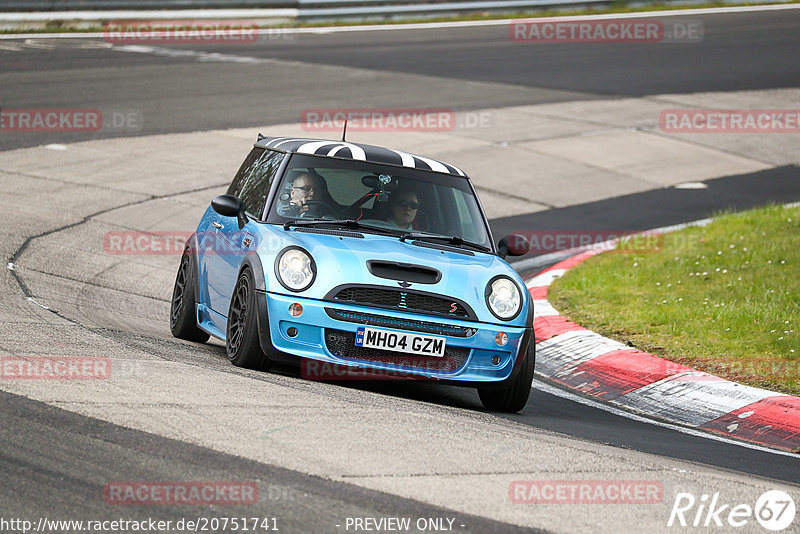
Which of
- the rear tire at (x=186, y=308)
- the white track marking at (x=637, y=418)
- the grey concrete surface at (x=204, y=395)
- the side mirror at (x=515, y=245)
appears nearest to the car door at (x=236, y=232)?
the rear tire at (x=186, y=308)

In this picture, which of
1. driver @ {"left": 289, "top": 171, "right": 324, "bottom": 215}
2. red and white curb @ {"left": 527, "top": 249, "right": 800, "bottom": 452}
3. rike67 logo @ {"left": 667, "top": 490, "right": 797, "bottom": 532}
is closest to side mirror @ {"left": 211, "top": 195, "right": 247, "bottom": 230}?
driver @ {"left": 289, "top": 171, "right": 324, "bottom": 215}

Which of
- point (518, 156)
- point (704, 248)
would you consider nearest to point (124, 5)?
point (518, 156)

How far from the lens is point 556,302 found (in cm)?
1016

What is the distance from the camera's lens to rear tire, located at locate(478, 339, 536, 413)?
270 inches

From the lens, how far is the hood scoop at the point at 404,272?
6648mm

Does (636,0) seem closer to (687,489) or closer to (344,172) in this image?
(344,172)

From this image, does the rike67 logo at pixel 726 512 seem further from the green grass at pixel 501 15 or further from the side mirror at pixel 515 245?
the green grass at pixel 501 15

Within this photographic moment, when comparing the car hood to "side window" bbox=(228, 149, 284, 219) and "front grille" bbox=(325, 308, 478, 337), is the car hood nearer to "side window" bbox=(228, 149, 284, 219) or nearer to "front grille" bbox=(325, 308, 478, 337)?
"front grille" bbox=(325, 308, 478, 337)

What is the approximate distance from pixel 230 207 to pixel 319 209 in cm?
60

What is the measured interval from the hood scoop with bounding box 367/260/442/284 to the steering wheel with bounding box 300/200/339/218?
2.92ft

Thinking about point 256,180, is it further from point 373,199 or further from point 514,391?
point 514,391

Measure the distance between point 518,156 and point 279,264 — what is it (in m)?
10.8

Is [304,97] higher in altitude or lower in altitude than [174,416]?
higher

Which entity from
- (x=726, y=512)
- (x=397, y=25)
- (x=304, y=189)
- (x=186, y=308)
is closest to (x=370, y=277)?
(x=304, y=189)
